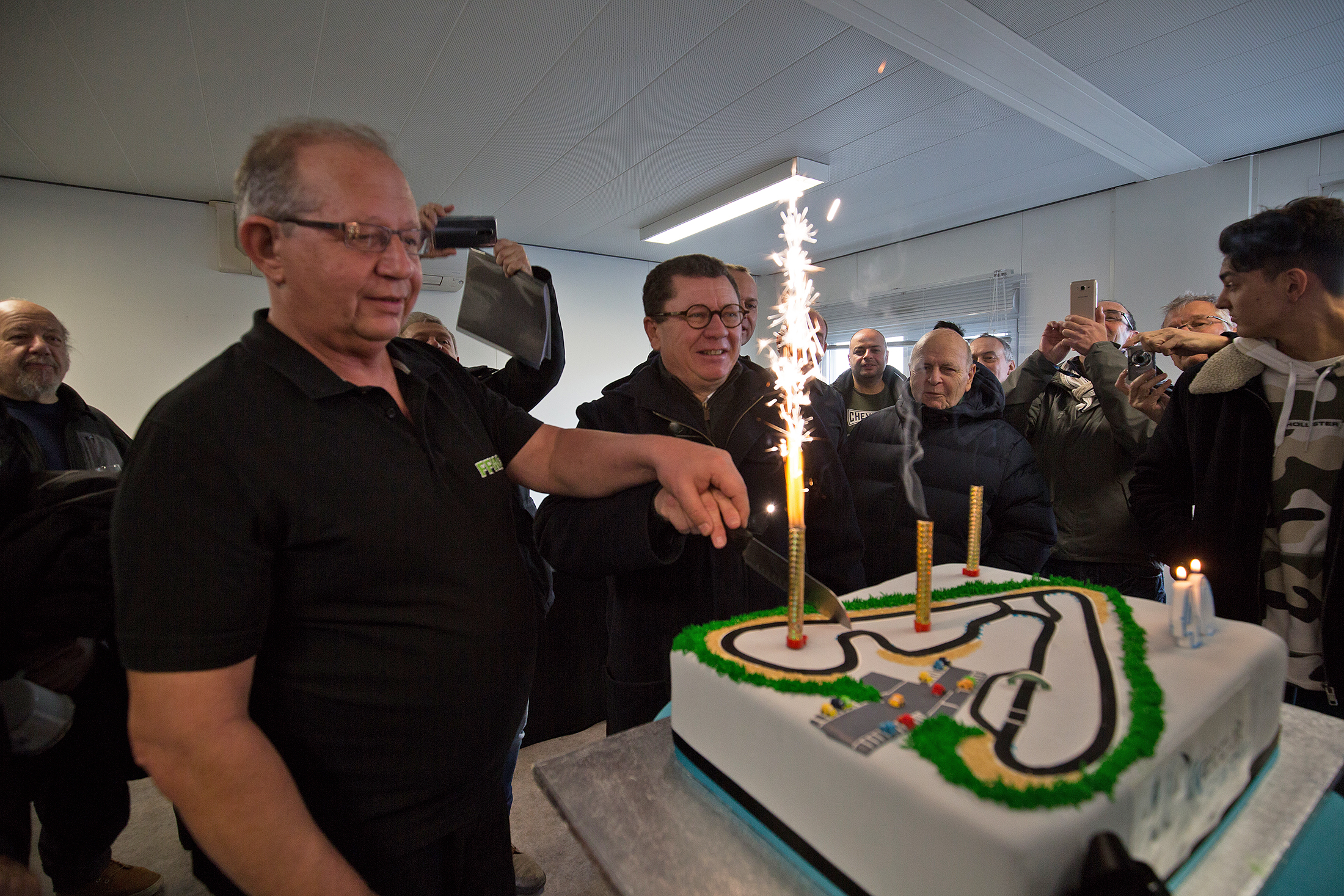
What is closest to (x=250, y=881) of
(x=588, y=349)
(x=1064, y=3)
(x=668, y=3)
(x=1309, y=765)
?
(x=1309, y=765)

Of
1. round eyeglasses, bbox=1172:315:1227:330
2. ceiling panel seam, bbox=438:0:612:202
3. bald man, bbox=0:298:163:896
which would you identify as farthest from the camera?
ceiling panel seam, bbox=438:0:612:202

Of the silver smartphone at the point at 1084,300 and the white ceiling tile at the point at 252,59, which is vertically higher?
the white ceiling tile at the point at 252,59

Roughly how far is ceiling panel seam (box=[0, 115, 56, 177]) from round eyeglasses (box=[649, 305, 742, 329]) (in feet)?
16.3

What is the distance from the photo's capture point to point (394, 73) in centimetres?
344

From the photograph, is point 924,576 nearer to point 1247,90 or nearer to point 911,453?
point 911,453

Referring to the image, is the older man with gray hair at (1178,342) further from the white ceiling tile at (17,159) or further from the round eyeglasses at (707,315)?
the white ceiling tile at (17,159)

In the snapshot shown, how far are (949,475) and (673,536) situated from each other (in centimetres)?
141

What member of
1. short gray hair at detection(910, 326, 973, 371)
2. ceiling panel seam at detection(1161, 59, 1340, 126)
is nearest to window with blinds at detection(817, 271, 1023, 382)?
ceiling panel seam at detection(1161, 59, 1340, 126)

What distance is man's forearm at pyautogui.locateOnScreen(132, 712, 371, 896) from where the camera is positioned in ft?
2.61

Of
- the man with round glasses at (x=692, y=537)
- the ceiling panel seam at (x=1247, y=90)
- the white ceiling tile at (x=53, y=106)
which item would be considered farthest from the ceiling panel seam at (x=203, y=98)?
the ceiling panel seam at (x=1247, y=90)

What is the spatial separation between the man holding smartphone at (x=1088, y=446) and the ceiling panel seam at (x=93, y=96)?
484 centimetres

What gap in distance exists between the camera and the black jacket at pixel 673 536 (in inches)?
57.2

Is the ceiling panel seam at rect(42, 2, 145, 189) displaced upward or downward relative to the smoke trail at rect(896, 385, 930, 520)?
upward

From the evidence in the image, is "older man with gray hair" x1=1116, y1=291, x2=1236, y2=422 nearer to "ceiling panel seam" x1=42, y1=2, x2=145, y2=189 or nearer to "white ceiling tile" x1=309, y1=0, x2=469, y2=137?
"white ceiling tile" x1=309, y1=0, x2=469, y2=137
